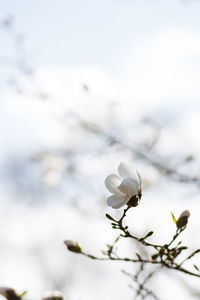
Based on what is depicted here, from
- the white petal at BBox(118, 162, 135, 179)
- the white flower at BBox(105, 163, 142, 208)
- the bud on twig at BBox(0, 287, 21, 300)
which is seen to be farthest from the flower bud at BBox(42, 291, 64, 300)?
the white petal at BBox(118, 162, 135, 179)

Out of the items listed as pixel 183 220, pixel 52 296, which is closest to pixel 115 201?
pixel 183 220

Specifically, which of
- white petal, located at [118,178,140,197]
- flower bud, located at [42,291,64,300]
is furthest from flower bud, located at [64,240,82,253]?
white petal, located at [118,178,140,197]

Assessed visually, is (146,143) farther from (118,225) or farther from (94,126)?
(118,225)

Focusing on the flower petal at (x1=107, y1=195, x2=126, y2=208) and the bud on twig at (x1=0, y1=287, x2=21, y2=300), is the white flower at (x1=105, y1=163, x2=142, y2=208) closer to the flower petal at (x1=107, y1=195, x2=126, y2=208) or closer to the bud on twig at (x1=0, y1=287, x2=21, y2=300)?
the flower petal at (x1=107, y1=195, x2=126, y2=208)

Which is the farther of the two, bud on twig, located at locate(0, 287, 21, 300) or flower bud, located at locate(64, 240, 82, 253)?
flower bud, located at locate(64, 240, 82, 253)

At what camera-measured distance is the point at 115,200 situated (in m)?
1.45

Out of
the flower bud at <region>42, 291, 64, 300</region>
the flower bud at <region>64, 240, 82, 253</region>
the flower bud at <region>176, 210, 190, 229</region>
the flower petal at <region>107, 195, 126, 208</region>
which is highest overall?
the flower bud at <region>176, 210, 190, 229</region>

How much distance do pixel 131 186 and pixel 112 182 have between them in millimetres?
121

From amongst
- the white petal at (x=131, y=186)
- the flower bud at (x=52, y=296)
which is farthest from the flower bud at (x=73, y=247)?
the white petal at (x=131, y=186)

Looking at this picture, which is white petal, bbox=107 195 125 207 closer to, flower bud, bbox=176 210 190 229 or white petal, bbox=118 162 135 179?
white petal, bbox=118 162 135 179

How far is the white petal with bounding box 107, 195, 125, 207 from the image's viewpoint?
1.43 m

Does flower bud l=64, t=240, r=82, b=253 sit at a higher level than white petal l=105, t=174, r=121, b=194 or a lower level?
lower

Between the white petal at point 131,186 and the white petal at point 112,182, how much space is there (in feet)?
→ 0.20

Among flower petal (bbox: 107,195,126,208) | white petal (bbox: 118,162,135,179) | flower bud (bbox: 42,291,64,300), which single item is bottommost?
flower bud (bbox: 42,291,64,300)
